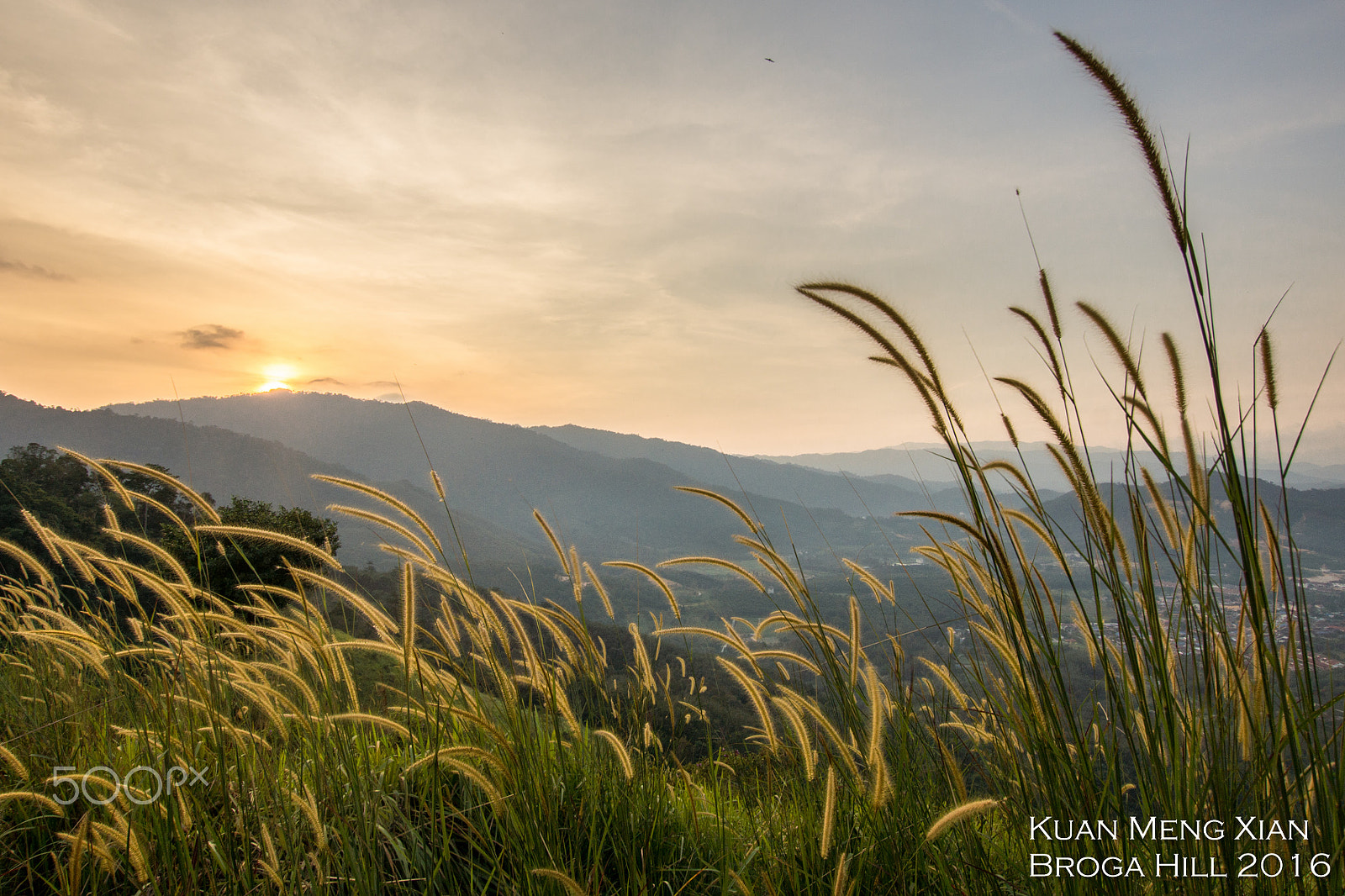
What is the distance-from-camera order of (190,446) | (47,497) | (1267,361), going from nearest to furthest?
(1267,361) < (47,497) < (190,446)

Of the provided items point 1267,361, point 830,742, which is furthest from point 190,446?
point 1267,361

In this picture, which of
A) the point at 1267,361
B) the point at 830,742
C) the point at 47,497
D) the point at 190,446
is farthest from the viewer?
the point at 190,446

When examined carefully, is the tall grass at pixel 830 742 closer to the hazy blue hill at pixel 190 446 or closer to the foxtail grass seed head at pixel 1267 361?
the foxtail grass seed head at pixel 1267 361

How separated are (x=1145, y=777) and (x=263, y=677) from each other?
334cm

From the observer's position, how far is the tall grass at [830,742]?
160 centimetres

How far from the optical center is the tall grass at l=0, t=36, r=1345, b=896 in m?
1.60

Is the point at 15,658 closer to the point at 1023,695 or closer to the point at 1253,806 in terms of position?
the point at 1023,695

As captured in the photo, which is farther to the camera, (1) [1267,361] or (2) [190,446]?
(2) [190,446]

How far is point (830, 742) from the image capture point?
2732 mm

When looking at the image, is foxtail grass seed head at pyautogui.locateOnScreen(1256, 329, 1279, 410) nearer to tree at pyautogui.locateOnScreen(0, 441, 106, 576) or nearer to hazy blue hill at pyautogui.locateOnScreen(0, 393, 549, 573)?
tree at pyautogui.locateOnScreen(0, 441, 106, 576)

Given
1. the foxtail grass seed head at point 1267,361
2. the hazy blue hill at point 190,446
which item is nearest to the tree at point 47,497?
the foxtail grass seed head at point 1267,361

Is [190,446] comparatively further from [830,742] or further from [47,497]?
[830,742]

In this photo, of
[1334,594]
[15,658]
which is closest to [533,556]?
[1334,594]

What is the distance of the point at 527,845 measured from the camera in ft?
6.21
